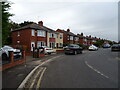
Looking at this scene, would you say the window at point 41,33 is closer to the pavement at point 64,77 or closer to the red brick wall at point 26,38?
the red brick wall at point 26,38

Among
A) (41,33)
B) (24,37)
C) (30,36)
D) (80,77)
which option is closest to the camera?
(80,77)

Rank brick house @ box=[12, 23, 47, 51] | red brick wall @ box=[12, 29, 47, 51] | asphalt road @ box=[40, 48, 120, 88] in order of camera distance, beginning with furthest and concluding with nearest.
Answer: brick house @ box=[12, 23, 47, 51] < red brick wall @ box=[12, 29, 47, 51] < asphalt road @ box=[40, 48, 120, 88]

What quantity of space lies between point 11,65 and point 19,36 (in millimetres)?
24780

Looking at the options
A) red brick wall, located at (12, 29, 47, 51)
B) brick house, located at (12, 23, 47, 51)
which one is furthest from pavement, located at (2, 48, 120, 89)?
brick house, located at (12, 23, 47, 51)

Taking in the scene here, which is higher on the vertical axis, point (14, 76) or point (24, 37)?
point (24, 37)

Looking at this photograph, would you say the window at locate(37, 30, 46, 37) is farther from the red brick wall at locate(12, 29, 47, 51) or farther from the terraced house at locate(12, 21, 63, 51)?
the red brick wall at locate(12, 29, 47, 51)

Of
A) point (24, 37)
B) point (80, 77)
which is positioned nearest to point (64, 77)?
point (80, 77)

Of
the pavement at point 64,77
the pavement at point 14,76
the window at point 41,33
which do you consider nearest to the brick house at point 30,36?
the window at point 41,33

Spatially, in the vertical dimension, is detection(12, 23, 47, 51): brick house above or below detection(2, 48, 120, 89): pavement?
above

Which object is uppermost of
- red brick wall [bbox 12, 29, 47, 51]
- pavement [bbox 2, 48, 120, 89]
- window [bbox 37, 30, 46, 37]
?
window [bbox 37, 30, 46, 37]

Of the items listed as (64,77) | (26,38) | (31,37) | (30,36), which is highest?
(30,36)

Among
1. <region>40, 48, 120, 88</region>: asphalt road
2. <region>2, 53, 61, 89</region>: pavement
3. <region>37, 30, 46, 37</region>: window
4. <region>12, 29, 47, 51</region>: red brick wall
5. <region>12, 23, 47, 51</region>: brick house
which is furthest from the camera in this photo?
<region>37, 30, 46, 37</region>: window

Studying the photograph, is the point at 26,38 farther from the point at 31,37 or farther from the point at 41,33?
the point at 41,33

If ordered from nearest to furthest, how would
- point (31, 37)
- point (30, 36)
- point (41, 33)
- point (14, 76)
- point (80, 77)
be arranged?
point (80, 77)
point (14, 76)
point (30, 36)
point (31, 37)
point (41, 33)
